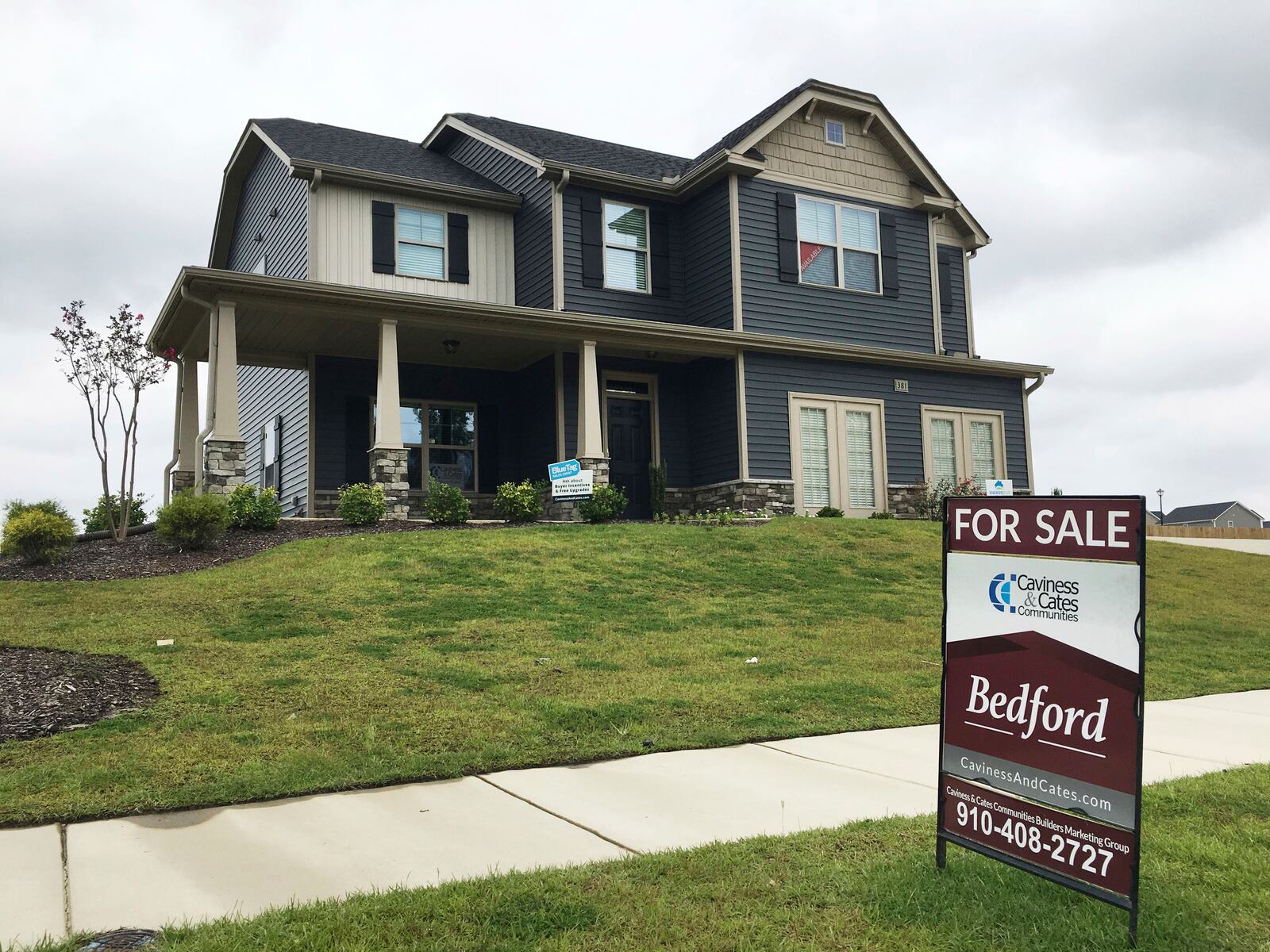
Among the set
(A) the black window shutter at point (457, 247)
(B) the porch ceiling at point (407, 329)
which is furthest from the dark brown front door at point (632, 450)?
(A) the black window shutter at point (457, 247)

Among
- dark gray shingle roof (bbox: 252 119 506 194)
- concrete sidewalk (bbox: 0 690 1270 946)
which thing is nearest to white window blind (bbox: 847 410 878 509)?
dark gray shingle roof (bbox: 252 119 506 194)

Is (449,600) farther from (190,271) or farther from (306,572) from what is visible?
(190,271)

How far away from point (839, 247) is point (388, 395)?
32.5 ft

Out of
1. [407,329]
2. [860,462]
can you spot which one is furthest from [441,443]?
[860,462]

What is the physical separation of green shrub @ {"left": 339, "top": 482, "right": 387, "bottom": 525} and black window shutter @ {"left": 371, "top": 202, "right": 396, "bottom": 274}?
5362 mm

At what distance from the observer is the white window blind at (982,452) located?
20.3 metres

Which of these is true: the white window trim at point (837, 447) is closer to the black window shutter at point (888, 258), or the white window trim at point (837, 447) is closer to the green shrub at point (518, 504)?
the black window shutter at point (888, 258)

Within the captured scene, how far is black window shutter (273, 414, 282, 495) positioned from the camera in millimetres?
19109

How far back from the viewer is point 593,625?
9.00 meters

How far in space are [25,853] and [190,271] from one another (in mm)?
11179

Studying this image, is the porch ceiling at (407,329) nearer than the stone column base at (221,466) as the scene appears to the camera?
No

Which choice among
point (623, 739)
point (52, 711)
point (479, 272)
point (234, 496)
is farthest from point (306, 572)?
point (479, 272)

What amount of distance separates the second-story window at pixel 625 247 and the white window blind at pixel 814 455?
4.00m

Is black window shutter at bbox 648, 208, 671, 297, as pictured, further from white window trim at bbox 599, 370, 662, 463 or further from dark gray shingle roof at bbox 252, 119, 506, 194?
dark gray shingle roof at bbox 252, 119, 506, 194
